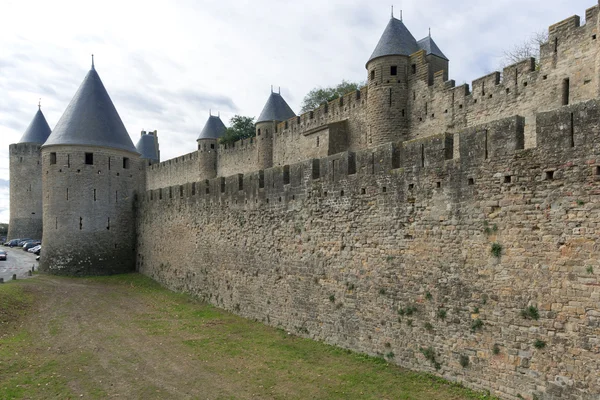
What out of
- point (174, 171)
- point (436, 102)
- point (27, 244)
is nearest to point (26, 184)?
point (27, 244)

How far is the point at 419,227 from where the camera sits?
28.6ft

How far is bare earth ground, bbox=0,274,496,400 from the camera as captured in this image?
8.24 m

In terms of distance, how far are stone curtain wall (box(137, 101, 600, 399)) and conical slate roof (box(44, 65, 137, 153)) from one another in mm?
13652

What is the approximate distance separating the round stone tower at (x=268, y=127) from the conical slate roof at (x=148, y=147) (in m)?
24.1

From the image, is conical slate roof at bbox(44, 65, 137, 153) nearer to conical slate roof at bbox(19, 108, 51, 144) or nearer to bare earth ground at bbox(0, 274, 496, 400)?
bare earth ground at bbox(0, 274, 496, 400)

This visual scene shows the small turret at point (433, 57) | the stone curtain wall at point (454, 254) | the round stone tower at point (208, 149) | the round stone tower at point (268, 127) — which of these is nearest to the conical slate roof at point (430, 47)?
the small turret at point (433, 57)

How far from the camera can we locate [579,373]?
633cm

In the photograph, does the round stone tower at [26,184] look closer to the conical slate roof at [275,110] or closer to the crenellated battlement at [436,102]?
the crenellated battlement at [436,102]

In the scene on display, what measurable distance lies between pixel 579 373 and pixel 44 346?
11.6 m

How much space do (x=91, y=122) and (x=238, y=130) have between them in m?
19.1

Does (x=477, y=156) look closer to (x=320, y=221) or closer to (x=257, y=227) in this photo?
(x=320, y=221)

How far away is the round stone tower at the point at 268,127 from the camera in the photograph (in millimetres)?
31516

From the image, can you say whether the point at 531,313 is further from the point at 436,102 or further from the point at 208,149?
the point at 208,149

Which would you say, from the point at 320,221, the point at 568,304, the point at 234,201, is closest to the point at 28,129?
the point at 234,201
